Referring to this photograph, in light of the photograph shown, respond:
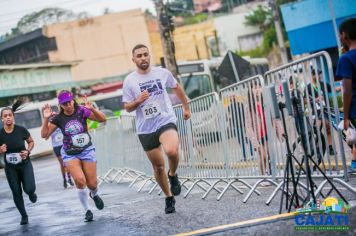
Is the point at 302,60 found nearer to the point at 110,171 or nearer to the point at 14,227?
the point at 14,227

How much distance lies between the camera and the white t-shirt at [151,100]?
7.81 metres

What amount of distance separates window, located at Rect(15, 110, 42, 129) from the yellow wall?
2250cm

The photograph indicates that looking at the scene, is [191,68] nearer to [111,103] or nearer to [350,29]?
[111,103]

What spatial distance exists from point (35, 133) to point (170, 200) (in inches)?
1167

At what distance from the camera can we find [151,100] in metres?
7.81

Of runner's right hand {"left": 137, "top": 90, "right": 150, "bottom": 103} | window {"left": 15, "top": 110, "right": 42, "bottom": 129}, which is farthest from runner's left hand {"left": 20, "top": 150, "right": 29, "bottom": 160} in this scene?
window {"left": 15, "top": 110, "right": 42, "bottom": 129}

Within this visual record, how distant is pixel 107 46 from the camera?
196ft

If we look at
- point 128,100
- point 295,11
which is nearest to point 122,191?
point 128,100

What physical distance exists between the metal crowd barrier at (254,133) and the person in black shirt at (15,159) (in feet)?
8.15

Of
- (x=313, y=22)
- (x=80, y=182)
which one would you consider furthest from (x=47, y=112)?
(x=313, y=22)

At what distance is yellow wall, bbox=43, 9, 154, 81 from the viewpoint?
59.5 meters

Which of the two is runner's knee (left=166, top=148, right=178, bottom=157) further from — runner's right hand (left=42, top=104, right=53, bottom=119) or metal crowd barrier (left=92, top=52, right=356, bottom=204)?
runner's right hand (left=42, top=104, right=53, bottom=119)

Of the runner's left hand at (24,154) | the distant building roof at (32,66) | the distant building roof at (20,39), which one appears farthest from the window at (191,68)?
the distant building roof at (20,39)

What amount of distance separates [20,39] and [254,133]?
51.8 meters
